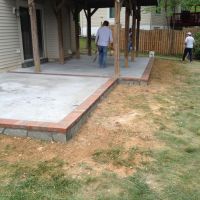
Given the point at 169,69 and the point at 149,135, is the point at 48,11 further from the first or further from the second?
the point at 149,135

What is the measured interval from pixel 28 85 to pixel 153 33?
1330 cm

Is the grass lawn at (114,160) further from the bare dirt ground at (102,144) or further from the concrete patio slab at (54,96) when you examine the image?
the concrete patio slab at (54,96)

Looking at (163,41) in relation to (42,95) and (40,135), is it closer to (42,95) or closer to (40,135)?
(42,95)

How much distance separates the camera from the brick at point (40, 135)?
443 centimetres

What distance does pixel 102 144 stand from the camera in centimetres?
443

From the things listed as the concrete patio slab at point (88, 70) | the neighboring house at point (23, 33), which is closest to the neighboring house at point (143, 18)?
the neighboring house at point (23, 33)

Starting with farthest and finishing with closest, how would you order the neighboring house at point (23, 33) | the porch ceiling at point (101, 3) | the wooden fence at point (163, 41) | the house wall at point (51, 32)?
1. the wooden fence at point (163, 41)
2. the porch ceiling at point (101, 3)
3. the house wall at point (51, 32)
4. the neighboring house at point (23, 33)

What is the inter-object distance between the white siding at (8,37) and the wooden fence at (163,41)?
1106cm

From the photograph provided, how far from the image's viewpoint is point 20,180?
11.3 feet

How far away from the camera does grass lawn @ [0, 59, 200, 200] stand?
3.27 metres

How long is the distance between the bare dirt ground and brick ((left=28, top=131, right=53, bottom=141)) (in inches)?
3.2

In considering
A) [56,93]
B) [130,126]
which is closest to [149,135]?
[130,126]

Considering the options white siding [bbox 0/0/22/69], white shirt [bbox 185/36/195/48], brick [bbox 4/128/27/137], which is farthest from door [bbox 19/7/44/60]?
white shirt [bbox 185/36/195/48]

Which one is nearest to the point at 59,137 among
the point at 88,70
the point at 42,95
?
the point at 42,95
